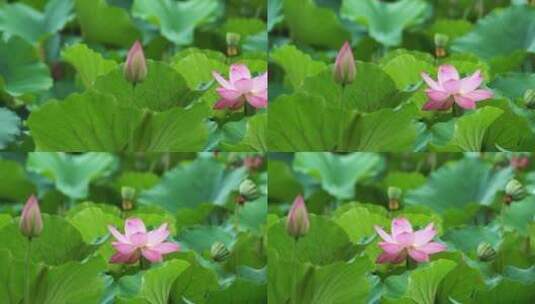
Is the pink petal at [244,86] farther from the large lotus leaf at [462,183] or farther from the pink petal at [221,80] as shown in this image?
the large lotus leaf at [462,183]

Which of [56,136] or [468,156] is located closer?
[56,136]

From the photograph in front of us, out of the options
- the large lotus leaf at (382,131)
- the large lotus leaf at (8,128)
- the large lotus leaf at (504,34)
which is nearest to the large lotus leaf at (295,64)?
the large lotus leaf at (382,131)

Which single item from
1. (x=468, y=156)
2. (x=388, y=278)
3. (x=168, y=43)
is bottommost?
(x=388, y=278)

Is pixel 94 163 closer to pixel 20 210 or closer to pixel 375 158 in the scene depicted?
pixel 20 210

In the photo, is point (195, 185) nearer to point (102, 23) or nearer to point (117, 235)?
point (117, 235)

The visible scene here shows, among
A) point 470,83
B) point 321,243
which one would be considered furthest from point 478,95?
point 321,243

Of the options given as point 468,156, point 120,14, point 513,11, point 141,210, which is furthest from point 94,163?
point 513,11
